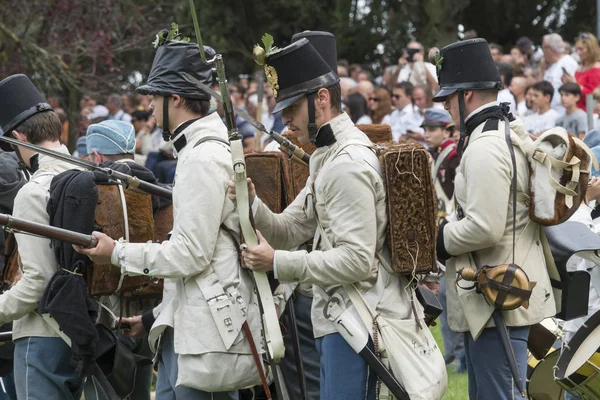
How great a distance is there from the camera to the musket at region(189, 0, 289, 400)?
16.0 ft

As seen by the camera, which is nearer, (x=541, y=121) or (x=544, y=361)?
(x=544, y=361)

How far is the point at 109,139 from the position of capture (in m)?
6.78

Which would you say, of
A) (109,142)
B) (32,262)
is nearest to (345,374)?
(32,262)

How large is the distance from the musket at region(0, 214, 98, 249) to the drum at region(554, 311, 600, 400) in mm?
2471

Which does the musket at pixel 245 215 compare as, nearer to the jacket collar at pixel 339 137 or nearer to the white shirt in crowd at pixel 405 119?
the jacket collar at pixel 339 137

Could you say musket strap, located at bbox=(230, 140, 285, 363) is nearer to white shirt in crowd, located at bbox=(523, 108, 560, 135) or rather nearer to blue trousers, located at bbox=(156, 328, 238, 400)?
blue trousers, located at bbox=(156, 328, 238, 400)

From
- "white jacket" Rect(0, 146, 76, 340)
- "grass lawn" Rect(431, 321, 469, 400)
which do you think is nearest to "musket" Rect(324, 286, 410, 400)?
"white jacket" Rect(0, 146, 76, 340)

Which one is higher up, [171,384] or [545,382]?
[171,384]

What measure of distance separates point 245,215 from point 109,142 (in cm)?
207

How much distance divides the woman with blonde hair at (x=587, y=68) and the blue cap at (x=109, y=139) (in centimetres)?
717

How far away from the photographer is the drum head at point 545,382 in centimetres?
638

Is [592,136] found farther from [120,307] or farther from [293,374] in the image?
[120,307]

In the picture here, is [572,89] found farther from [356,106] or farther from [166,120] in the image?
[166,120]

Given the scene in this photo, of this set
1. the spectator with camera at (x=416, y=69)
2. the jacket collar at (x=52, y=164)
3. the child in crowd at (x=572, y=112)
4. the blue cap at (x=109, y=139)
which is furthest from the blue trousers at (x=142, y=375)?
the spectator with camera at (x=416, y=69)
